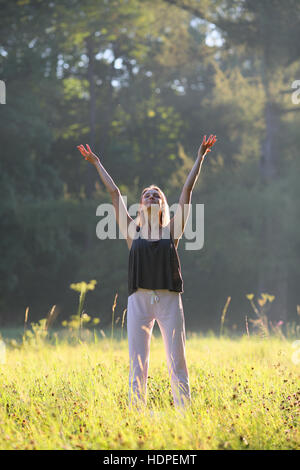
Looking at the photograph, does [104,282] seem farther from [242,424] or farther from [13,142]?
[242,424]

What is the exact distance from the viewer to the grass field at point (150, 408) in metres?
3.33

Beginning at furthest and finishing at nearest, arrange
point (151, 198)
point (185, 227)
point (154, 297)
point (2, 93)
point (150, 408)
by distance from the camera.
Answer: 1. point (2, 93)
2. point (185, 227)
3. point (150, 408)
4. point (151, 198)
5. point (154, 297)

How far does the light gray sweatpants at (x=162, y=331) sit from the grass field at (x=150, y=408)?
0.17 meters

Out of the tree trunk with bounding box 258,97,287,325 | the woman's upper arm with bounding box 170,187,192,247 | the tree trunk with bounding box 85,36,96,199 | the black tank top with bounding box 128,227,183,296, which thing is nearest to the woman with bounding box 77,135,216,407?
the black tank top with bounding box 128,227,183,296

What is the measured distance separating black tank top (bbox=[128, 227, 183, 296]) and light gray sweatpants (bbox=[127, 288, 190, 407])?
57 millimetres

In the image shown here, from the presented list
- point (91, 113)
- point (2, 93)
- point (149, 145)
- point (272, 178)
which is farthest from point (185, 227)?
point (91, 113)

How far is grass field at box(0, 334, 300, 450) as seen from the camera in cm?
333

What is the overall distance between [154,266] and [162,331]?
1.47 ft

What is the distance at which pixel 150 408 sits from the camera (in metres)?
4.32

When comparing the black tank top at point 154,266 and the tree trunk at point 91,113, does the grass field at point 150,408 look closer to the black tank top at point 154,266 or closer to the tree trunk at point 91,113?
the black tank top at point 154,266

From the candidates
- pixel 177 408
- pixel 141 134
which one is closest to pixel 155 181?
pixel 141 134

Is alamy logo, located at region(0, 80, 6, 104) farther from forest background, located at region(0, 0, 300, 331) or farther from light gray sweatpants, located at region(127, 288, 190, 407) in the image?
light gray sweatpants, located at region(127, 288, 190, 407)

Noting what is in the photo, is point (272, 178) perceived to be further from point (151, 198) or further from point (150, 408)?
point (150, 408)
